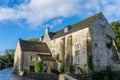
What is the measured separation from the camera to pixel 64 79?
817 inches

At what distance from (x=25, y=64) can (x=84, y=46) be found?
1885 centimetres

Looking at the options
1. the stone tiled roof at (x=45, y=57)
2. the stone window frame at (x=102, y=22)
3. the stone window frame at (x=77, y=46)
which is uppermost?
the stone window frame at (x=102, y=22)

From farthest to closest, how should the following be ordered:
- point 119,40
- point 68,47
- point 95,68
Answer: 1. point 119,40
2. point 68,47
3. point 95,68

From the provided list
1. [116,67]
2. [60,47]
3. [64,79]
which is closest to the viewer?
[64,79]

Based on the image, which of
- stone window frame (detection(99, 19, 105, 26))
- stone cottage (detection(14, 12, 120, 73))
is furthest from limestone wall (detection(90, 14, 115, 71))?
stone window frame (detection(99, 19, 105, 26))

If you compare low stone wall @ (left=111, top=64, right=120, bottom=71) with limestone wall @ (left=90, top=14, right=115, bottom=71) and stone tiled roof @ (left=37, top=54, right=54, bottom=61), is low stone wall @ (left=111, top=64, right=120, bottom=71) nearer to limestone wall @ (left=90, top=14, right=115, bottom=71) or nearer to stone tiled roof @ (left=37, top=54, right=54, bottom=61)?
limestone wall @ (left=90, top=14, right=115, bottom=71)

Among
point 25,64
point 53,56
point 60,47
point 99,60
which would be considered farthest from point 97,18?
point 25,64

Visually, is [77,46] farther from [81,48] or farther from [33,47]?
[33,47]

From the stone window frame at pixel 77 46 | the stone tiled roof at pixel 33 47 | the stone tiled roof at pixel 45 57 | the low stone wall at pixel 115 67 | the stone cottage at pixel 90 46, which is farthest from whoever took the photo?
the stone tiled roof at pixel 33 47

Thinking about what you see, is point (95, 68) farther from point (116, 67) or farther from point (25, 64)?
point (25, 64)

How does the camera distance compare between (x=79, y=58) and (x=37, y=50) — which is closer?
(x=79, y=58)

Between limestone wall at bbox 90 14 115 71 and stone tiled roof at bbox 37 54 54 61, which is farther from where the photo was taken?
stone tiled roof at bbox 37 54 54 61

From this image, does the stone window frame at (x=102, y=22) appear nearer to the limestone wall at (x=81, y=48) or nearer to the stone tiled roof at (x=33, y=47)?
the limestone wall at (x=81, y=48)

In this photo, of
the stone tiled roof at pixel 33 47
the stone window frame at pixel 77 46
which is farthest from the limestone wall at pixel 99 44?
the stone tiled roof at pixel 33 47
